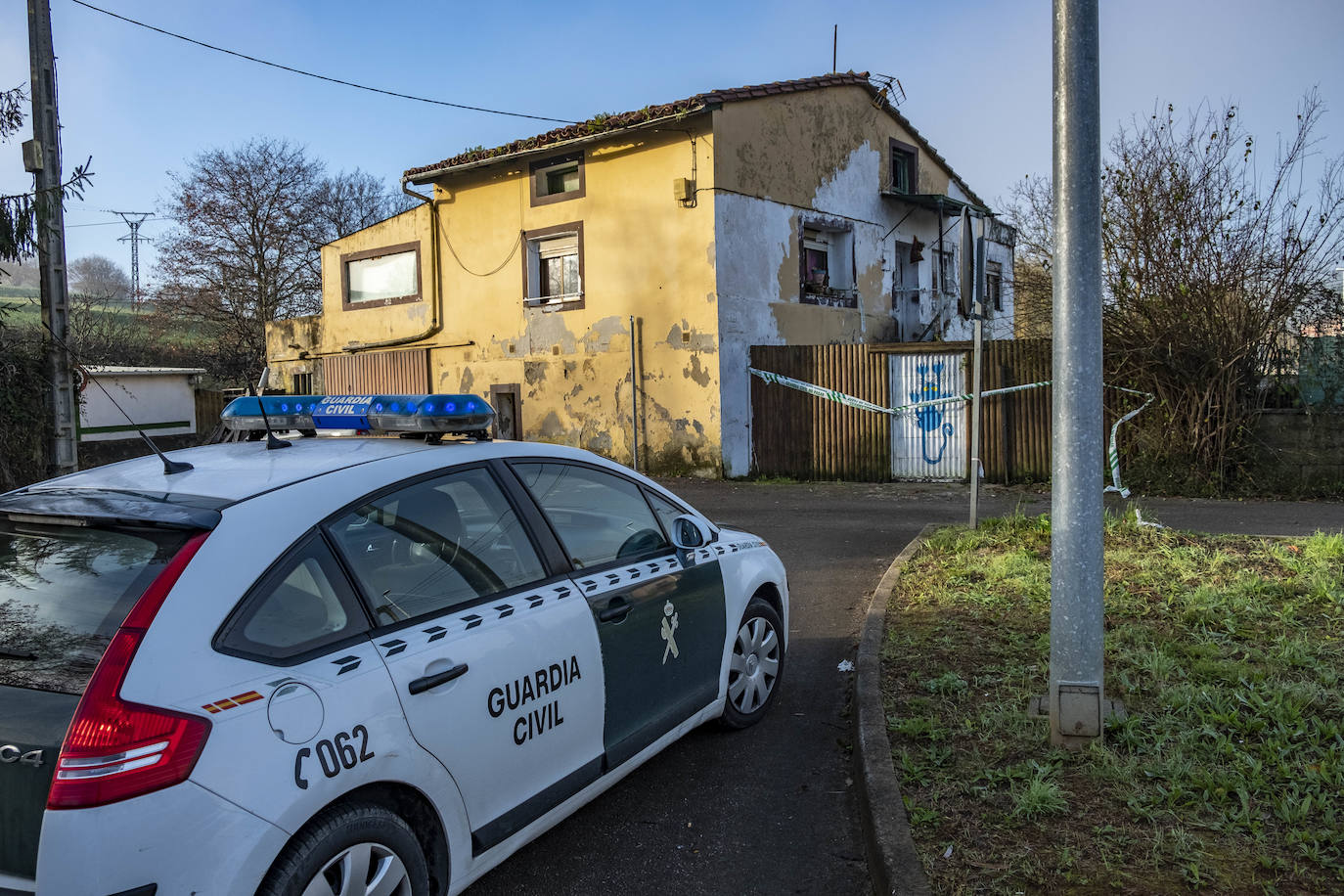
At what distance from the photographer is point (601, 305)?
16812mm

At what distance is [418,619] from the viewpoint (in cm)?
274

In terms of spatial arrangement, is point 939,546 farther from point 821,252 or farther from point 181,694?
point 821,252

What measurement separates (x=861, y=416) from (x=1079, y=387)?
11116mm

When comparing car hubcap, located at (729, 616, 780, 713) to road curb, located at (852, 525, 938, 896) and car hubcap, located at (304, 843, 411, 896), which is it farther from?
car hubcap, located at (304, 843, 411, 896)

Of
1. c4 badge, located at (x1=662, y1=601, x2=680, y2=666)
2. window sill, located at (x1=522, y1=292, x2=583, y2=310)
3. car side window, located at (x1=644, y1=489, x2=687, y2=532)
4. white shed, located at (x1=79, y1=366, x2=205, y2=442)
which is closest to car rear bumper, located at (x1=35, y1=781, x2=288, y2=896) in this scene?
c4 badge, located at (x1=662, y1=601, x2=680, y2=666)

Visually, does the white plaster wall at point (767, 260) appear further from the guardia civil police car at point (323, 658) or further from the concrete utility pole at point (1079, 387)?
the guardia civil police car at point (323, 658)

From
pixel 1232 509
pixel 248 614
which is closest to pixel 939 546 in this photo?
pixel 1232 509

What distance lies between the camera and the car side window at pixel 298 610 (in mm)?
2322

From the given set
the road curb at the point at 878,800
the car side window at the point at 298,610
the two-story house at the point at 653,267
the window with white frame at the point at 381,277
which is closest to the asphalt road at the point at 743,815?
the road curb at the point at 878,800

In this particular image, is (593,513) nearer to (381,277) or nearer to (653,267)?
(653,267)

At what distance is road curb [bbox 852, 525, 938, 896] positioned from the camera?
304 cm

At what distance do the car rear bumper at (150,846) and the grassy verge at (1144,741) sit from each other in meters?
2.11

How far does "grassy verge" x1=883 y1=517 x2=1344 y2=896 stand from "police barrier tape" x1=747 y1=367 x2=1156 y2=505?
624 cm

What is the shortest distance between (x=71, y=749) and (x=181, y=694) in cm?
24
